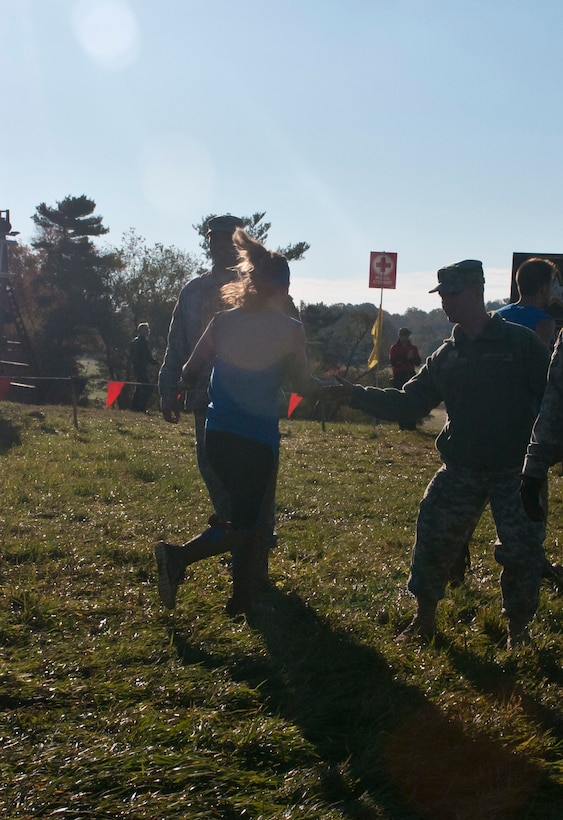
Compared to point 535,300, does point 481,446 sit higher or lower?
lower

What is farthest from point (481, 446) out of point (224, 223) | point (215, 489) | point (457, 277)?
point (224, 223)

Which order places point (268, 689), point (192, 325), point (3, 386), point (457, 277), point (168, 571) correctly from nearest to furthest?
point (268, 689) < point (457, 277) < point (168, 571) < point (192, 325) < point (3, 386)

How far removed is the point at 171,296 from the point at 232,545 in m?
58.8

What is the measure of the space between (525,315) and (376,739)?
3029mm

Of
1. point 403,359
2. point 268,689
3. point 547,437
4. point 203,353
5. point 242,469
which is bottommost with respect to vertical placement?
point 268,689

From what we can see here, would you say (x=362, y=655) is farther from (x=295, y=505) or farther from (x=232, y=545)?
(x=295, y=505)

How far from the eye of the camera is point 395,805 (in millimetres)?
2844

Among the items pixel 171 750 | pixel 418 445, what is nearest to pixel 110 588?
pixel 171 750

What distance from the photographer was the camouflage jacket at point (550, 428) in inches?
154

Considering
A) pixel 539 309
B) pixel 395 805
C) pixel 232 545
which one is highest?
pixel 539 309

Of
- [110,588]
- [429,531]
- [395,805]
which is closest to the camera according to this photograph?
[395,805]

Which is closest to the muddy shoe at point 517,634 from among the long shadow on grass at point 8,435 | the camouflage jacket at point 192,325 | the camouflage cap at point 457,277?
the camouflage cap at point 457,277

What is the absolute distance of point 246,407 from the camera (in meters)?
4.57

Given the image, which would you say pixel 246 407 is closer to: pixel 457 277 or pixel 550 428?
pixel 457 277
